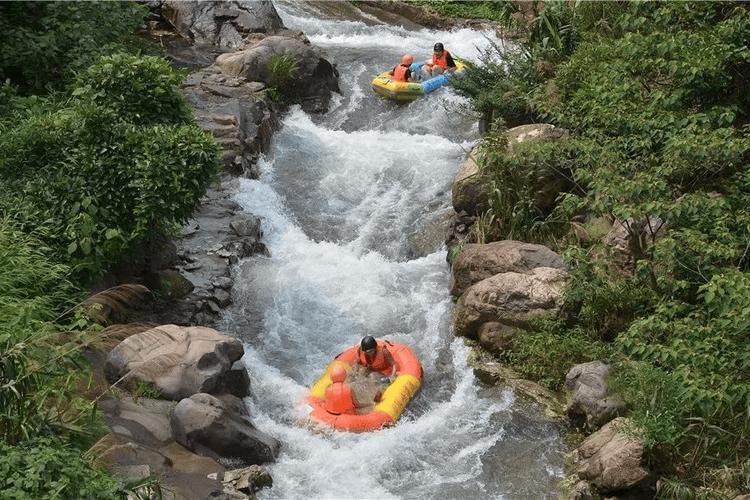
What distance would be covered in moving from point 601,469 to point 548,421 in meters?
1.37

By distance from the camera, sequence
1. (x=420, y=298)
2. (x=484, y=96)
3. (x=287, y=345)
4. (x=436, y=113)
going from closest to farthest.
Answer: (x=287, y=345) → (x=420, y=298) → (x=484, y=96) → (x=436, y=113)

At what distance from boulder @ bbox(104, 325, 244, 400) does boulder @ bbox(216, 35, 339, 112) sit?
799cm

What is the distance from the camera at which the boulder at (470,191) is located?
40.4 ft

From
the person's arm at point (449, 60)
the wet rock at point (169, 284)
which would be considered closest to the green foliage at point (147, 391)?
the wet rock at point (169, 284)

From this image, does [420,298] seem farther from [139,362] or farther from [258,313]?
[139,362]

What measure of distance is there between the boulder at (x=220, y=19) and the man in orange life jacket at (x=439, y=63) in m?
3.68

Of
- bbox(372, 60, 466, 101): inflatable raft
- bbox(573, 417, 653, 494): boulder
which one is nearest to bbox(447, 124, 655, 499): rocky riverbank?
bbox(573, 417, 653, 494): boulder

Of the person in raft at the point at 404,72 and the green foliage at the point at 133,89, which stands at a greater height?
the green foliage at the point at 133,89

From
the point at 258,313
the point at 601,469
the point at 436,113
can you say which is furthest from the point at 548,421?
the point at 436,113

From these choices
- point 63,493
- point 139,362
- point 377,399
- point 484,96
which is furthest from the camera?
point 484,96

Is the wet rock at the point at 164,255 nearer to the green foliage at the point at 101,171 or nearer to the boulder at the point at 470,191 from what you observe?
the green foliage at the point at 101,171

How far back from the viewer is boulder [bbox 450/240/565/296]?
1105 centimetres

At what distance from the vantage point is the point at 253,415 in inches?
385

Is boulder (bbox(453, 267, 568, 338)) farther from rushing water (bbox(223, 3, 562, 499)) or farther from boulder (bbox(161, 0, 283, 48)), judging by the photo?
boulder (bbox(161, 0, 283, 48))
